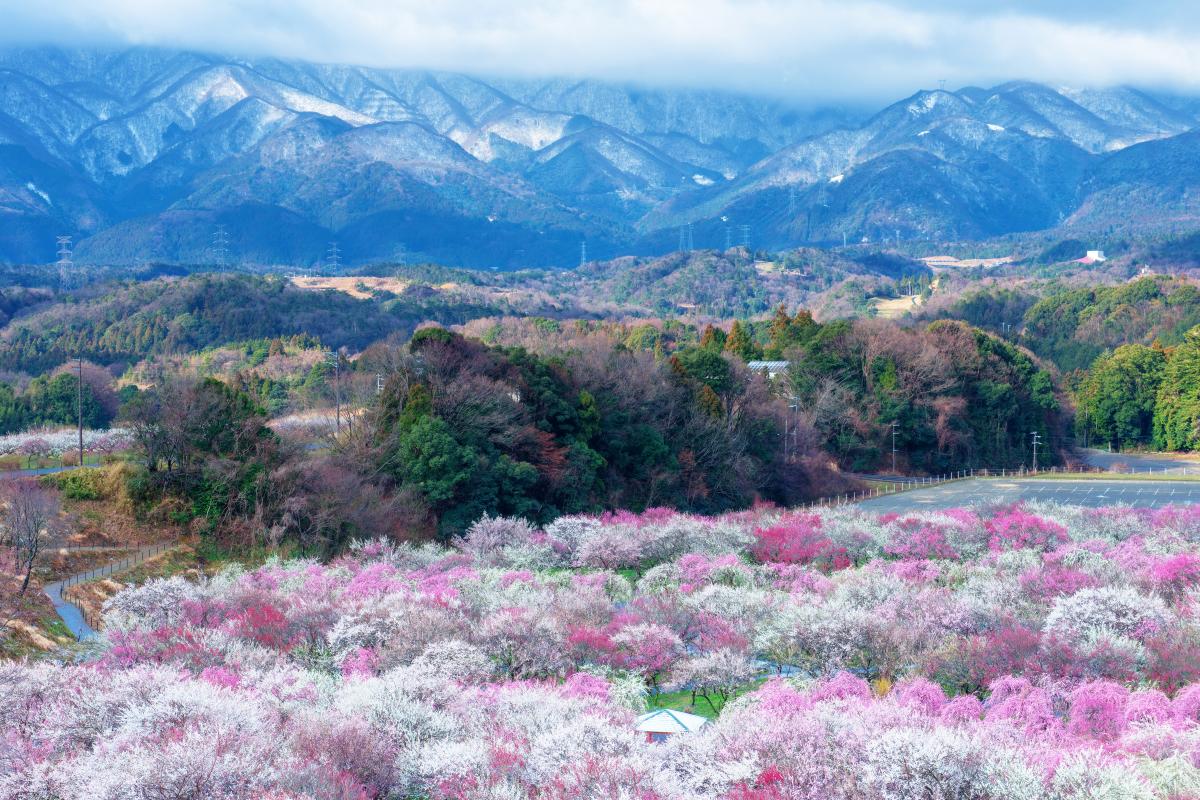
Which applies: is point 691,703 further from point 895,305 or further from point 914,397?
point 895,305

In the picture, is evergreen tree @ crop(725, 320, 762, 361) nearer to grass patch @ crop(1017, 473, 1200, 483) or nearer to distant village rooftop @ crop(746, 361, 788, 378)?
distant village rooftop @ crop(746, 361, 788, 378)

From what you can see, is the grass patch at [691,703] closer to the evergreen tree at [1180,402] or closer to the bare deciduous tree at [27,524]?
the bare deciduous tree at [27,524]

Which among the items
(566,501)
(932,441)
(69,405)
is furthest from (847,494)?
(69,405)

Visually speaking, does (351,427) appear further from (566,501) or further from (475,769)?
(475,769)

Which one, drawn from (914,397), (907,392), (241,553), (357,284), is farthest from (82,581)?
(357,284)

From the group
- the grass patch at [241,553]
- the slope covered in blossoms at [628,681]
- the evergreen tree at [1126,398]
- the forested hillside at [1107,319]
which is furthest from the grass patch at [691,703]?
the forested hillside at [1107,319]

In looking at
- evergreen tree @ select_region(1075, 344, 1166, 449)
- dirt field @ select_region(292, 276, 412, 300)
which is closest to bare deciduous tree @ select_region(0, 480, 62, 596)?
evergreen tree @ select_region(1075, 344, 1166, 449)
